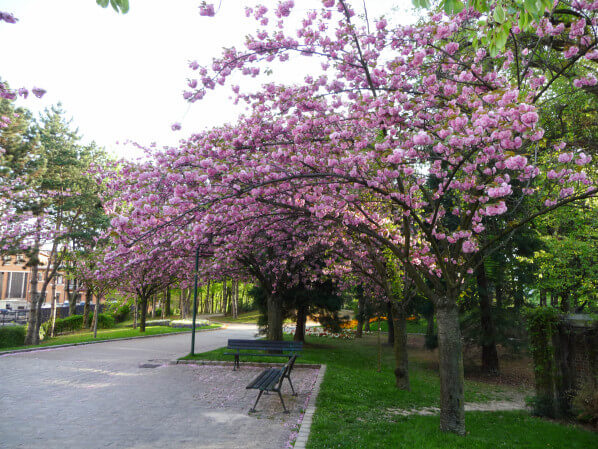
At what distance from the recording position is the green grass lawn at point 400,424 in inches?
222

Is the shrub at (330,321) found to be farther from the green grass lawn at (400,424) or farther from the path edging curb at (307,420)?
the path edging curb at (307,420)

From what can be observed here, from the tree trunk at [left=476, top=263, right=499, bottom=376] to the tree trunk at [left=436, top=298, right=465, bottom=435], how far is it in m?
10.2

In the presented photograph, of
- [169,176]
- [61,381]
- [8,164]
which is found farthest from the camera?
[8,164]

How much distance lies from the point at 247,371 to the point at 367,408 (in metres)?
4.68

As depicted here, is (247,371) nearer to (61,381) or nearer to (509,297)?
(61,381)

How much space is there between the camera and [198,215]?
8.00 metres

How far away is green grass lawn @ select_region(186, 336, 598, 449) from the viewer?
5.64 meters

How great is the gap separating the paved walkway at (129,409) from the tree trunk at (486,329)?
29.3 feet

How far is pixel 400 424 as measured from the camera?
6.72 metres

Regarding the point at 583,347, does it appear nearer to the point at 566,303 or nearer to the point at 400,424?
the point at 400,424

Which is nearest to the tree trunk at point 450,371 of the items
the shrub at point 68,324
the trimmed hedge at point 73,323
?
the trimmed hedge at point 73,323

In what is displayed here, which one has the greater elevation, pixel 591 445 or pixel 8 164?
pixel 8 164

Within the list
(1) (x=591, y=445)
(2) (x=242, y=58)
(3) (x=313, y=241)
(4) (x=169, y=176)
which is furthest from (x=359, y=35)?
(1) (x=591, y=445)

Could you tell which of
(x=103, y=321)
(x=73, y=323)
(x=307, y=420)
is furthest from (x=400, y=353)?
(x=103, y=321)
